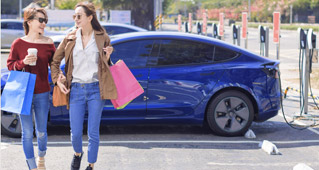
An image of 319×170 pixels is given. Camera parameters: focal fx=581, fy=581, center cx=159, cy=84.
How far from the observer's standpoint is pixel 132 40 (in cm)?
780

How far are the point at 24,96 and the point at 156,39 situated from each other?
9.65ft

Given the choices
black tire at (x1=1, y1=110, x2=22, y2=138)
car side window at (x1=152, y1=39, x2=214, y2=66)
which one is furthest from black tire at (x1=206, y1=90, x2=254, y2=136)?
black tire at (x1=1, y1=110, x2=22, y2=138)

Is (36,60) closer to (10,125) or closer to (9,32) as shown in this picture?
(10,125)

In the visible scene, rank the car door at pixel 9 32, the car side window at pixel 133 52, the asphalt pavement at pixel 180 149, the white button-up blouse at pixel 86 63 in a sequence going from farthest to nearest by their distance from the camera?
the car door at pixel 9 32 < the car side window at pixel 133 52 < the asphalt pavement at pixel 180 149 < the white button-up blouse at pixel 86 63

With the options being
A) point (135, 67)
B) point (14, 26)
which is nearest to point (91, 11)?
point (135, 67)

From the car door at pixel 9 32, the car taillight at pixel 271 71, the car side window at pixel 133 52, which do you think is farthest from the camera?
the car door at pixel 9 32

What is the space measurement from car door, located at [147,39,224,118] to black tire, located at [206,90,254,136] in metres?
0.22

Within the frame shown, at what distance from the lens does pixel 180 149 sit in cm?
709

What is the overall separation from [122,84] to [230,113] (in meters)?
2.58

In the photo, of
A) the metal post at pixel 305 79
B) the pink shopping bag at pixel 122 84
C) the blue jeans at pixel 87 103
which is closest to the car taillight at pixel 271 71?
the metal post at pixel 305 79

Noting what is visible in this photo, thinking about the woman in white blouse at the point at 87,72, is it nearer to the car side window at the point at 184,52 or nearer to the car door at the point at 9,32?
the car side window at the point at 184,52

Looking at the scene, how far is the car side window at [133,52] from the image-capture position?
7680mm

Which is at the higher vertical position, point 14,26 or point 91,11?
point 91,11

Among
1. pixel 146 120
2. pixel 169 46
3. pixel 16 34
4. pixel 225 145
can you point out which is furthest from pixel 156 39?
pixel 16 34
